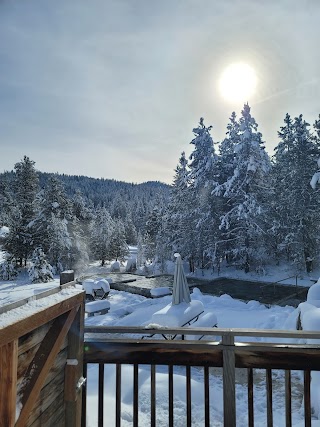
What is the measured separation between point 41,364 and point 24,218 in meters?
26.4

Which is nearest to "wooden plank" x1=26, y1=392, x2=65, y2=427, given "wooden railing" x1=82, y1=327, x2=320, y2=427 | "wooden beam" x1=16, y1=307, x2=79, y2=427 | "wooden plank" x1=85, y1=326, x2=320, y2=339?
"wooden beam" x1=16, y1=307, x2=79, y2=427

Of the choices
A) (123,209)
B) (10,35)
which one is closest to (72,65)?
(10,35)

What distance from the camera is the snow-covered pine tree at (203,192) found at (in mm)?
23891

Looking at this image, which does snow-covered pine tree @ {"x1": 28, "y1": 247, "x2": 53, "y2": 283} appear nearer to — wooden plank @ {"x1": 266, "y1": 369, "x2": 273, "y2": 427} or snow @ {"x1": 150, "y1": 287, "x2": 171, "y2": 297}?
snow @ {"x1": 150, "y1": 287, "x2": 171, "y2": 297}

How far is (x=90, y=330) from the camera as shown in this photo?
2.69 metres

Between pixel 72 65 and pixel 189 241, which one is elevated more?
pixel 72 65

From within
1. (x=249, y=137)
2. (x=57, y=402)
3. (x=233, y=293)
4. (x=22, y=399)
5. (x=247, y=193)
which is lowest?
(x=233, y=293)

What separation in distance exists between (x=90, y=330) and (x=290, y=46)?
662 centimetres

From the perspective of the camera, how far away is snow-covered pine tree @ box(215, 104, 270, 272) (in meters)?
21.9

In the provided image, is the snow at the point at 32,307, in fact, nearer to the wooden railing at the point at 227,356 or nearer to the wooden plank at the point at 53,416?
the wooden railing at the point at 227,356

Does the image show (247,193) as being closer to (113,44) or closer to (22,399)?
(113,44)

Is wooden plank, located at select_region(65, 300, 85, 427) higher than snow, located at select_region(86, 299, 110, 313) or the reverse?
higher

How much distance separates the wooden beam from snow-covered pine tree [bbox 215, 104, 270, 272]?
20.1m

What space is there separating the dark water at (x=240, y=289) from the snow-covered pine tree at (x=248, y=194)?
3.33 m
